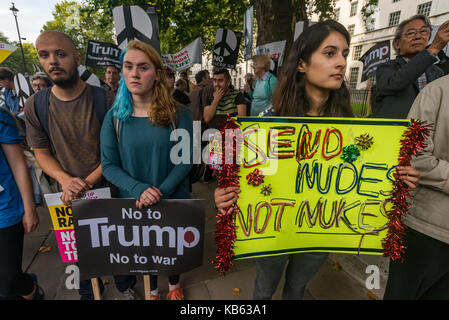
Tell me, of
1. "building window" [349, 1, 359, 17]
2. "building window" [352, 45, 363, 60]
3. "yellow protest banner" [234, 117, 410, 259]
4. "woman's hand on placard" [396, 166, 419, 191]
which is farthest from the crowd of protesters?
"building window" [349, 1, 359, 17]

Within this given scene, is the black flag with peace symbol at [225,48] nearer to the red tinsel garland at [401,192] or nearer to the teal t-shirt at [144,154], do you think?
the teal t-shirt at [144,154]

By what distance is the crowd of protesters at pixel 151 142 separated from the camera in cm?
139

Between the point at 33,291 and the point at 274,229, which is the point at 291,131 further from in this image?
the point at 33,291

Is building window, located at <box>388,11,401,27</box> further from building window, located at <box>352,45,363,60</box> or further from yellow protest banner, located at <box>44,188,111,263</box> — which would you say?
yellow protest banner, located at <box>44,188,111,263</box>

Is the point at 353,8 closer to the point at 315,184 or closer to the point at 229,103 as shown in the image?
the point at 229,103

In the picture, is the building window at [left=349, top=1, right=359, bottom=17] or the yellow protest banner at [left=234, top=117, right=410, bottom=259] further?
the building window at [left=349, top=1, right=359, bottom=17]

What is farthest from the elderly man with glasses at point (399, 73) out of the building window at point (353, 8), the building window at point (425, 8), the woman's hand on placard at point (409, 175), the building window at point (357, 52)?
the building window at point (353, 8)

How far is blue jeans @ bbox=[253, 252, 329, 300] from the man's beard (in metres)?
1.91

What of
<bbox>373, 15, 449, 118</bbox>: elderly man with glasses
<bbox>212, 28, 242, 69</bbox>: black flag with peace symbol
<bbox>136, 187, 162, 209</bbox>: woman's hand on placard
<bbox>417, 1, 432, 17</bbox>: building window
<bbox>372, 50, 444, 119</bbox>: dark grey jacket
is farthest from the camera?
<bbox>417, 1, 432, 17</bbox>: building window

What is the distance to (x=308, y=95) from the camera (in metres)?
1.50

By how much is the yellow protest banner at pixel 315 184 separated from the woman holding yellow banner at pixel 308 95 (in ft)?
0.48

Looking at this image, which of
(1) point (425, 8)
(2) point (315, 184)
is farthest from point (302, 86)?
(1) point (425, 8)

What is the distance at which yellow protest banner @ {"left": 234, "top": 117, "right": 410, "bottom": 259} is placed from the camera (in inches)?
52.2
